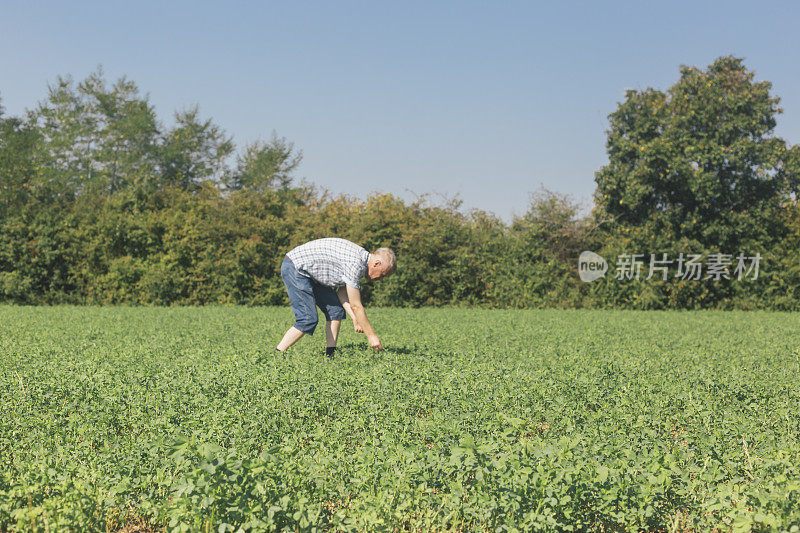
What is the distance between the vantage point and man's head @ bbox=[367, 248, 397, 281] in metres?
7.18

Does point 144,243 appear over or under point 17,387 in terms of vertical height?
over

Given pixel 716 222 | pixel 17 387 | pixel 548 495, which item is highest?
pixel 716 222

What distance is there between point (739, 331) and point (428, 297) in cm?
1109

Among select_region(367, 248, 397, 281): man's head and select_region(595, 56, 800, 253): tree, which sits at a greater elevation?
select_region(595, 56, 800, 253): tree

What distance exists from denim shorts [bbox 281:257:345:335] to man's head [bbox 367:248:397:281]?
991mm

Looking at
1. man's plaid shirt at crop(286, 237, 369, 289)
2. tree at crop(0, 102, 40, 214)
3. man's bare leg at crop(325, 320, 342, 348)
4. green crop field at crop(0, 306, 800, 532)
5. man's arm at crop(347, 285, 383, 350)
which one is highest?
tree at crop(0, 102, 40, 214)

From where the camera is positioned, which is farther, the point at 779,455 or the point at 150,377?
the point at 150,377

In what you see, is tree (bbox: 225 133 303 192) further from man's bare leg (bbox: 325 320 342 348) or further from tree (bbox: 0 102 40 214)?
man's bare leg (bbox: 325 320 342 348)

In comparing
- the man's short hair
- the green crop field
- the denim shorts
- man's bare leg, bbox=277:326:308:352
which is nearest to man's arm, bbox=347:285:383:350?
the green crop field

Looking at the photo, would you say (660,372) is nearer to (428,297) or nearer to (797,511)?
(797,511)

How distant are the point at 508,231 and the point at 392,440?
20753mm

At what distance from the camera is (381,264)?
7.20 meters

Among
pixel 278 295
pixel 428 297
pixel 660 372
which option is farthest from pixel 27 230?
pixel 660 372

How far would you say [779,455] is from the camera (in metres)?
3.89
